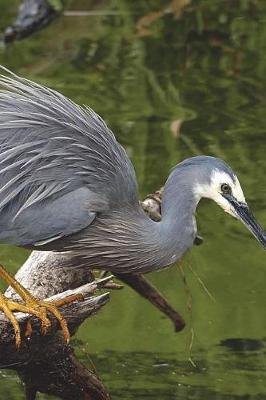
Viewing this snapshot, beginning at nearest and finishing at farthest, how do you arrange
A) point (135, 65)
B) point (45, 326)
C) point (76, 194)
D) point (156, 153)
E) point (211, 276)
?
point (45, 326)
point (76, 194)
point (211, 276)
point (156, 153)
point (135, 65)

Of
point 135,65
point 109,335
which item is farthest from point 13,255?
point 135,65

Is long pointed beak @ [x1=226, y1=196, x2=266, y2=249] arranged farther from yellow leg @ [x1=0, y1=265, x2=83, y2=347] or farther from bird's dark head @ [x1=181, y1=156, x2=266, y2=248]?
yellow leg @ [x1=0, y1=265, x2=83, y2=347]

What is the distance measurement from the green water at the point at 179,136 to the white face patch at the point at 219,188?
1.08 m

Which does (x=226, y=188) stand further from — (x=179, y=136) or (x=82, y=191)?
(x=179, y=136)

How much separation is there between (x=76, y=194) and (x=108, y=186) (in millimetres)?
136

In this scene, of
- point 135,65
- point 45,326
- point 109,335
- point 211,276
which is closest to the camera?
point 45,326

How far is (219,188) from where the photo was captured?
514cm

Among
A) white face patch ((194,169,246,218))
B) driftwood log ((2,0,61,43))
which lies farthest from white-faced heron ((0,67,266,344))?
driftwood log ((2,0,61,43))

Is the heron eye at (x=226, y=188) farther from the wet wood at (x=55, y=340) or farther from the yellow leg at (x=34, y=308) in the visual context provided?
the yellow leg at (x=34, y=308)

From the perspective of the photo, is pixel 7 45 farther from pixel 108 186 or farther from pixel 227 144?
pixel 108 186

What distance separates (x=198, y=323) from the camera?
6699 millimetres

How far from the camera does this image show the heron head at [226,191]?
513cm

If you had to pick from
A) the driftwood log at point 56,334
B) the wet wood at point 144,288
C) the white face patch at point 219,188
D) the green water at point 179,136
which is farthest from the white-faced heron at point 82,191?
the green water at point 179,136

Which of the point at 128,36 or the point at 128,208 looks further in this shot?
the point at 128,36
